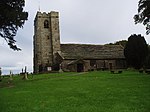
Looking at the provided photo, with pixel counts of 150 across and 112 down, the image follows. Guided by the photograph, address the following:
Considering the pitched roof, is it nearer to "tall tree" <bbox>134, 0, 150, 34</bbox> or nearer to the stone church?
the stone church

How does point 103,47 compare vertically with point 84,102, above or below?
above

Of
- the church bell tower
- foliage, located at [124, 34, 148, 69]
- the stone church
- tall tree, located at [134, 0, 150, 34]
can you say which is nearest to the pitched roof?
the stone church

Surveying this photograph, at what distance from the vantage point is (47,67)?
216ft

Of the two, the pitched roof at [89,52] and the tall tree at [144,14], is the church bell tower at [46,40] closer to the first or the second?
the pitched roof at [89,52]

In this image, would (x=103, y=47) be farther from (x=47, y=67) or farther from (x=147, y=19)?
(x=147, y=19)

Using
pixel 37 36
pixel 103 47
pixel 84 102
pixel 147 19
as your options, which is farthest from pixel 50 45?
pixel 84 102

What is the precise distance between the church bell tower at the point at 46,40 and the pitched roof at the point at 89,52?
2.84 m

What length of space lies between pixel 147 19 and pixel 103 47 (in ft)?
119

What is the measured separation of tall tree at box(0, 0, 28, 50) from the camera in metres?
29.8

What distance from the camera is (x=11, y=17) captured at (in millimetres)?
29594

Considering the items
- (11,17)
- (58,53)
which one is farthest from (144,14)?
(58,53)

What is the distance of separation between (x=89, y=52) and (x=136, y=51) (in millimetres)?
12924

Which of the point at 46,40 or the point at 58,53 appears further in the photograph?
the point at 46,40

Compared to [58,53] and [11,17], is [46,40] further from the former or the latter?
[11,17]
